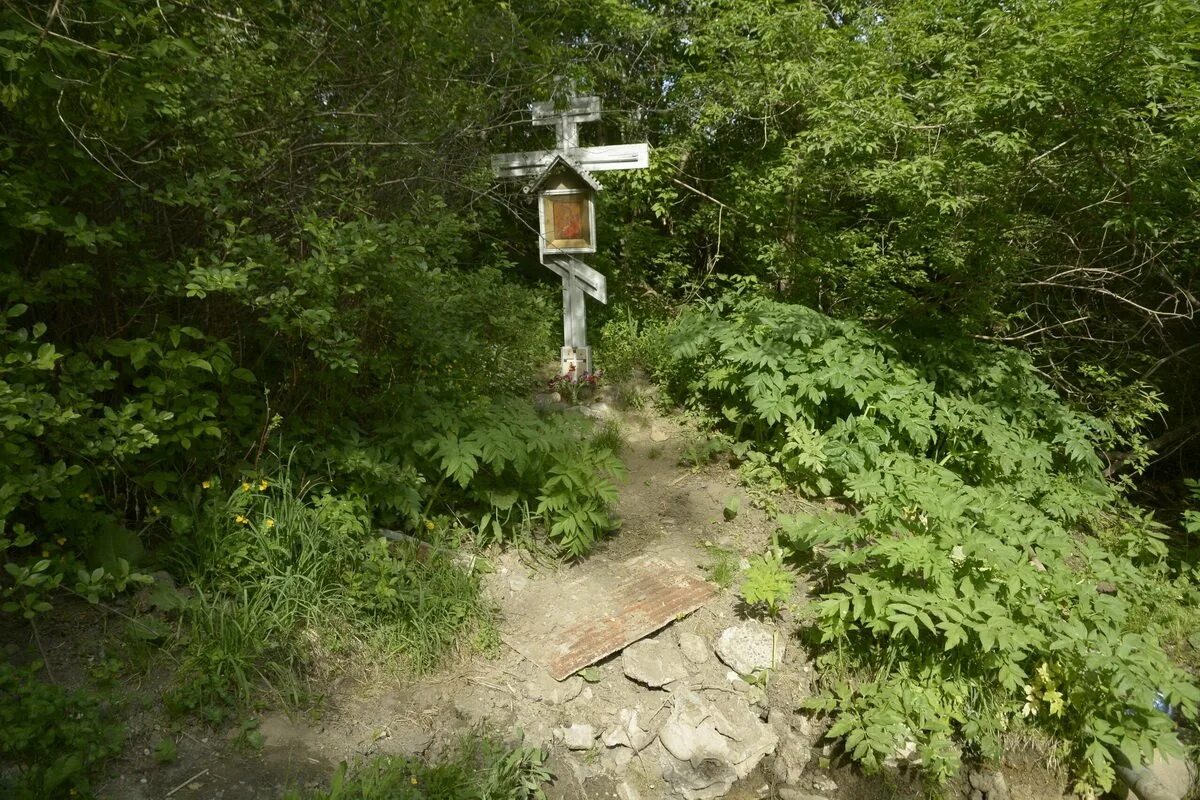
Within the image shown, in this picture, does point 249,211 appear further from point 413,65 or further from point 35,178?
point 413,65

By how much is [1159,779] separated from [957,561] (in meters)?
1.27

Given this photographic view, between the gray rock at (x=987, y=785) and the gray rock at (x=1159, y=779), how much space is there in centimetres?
54

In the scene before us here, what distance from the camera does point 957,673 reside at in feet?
11.4

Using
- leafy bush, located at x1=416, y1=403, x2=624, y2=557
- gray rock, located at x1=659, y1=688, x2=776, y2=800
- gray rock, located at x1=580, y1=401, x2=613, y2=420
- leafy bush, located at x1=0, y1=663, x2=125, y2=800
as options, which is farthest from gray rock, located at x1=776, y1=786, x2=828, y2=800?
gray rock, located at x1=580, y1=401, x2=613, y2=420

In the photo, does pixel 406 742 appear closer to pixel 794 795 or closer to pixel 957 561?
pixel 794 795

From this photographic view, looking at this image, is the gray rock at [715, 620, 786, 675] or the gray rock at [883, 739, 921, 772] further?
the gray rock at [715, 620, 786, 675]

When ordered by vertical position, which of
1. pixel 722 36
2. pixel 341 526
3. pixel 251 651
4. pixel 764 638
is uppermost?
pixel 722 36

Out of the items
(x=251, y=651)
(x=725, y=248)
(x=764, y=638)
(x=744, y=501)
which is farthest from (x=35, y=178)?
(x=725, y=248)

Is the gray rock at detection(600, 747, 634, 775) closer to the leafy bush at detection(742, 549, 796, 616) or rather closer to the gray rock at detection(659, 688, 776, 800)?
the gray rock at detection(659, 688, 776, 800)

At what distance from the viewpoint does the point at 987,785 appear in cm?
341

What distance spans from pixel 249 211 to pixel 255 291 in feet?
1.67

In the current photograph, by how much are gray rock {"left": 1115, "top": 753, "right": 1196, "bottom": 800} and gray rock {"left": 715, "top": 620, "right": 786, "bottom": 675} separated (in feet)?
5.45

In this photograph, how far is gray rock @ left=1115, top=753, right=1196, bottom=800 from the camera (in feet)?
10.6

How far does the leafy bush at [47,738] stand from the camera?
2.31 m
